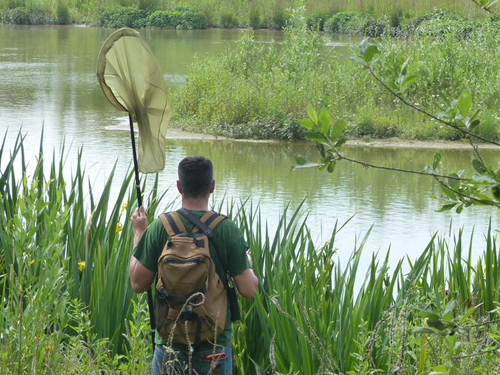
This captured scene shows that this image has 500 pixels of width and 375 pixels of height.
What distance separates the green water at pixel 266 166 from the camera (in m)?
10.9

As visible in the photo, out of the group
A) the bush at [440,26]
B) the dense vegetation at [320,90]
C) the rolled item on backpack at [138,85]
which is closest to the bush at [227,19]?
the bush at [440,26]

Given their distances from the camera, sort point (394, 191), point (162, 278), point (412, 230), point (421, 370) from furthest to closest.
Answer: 1. point (394, 191)
2. point (412, 230)
3. point (421, 370)
4. point (162, 278)

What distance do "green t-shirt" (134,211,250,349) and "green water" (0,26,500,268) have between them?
3100 millimetres

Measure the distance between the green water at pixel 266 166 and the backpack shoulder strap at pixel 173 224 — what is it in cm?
315

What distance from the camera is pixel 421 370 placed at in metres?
3.86

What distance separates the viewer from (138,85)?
4.11m

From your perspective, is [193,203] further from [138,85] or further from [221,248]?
[138,85]

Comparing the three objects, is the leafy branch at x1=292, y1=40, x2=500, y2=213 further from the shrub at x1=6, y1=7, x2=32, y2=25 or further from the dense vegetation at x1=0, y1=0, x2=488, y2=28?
the shrub at x1=6, y1=7, x2=32, y2=25

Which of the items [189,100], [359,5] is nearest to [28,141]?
[189,100]

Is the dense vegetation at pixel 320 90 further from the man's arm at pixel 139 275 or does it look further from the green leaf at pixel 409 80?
the green leaf at pixel 409 80

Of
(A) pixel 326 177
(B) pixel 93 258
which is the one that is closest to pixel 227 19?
(A) pixel 326 177

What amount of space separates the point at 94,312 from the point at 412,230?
672 cm

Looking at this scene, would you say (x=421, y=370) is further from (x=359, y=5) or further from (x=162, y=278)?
(x=359, y=5)

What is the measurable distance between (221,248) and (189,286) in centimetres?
19
